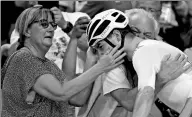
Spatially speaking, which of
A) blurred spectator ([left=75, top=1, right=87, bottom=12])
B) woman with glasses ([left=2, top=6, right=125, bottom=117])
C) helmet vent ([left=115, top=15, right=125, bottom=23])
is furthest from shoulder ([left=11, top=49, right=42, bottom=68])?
blurred spectator ([left=75, top=1, right=87, bottom=12])

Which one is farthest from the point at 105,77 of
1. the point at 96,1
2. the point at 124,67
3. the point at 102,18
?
the point at 96,1

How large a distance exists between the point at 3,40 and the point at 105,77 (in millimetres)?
2232

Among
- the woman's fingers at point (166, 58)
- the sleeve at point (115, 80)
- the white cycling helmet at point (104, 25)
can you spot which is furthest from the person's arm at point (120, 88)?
the woman's fingers at point (166, 58)

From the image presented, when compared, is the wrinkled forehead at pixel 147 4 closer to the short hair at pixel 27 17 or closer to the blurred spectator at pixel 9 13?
the blurred spectator at pixel 9 13

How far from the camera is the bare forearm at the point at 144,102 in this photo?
354 centimetres

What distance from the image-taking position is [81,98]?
4367 millimetres

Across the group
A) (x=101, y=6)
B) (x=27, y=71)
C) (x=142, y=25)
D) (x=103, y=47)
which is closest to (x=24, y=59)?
(x=27, y=71)

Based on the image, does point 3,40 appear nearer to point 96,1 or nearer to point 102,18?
point 96,1

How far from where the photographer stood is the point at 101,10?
18.7 feet

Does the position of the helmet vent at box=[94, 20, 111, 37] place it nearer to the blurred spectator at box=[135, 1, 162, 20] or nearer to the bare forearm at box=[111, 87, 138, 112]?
the bare forearm at box=[111, 87, 138, 112]

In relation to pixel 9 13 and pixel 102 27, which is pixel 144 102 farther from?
pixel 9 13

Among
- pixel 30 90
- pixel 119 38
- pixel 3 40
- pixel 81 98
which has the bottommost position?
pixel 3 40

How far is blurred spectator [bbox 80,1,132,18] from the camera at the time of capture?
560 centimetres

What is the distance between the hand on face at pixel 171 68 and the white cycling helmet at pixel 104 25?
41 centimetres
